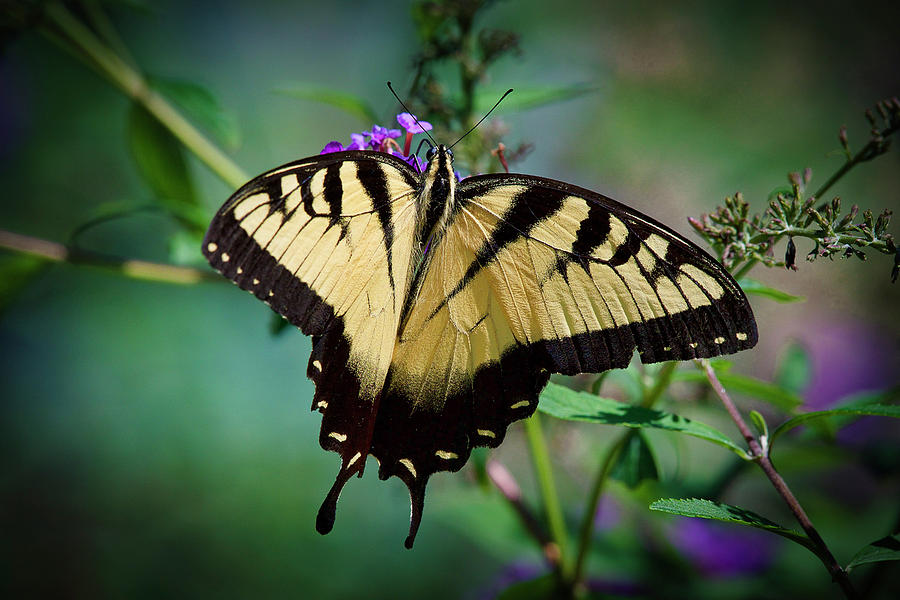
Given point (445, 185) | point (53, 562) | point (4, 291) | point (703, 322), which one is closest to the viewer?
point (703, 322)

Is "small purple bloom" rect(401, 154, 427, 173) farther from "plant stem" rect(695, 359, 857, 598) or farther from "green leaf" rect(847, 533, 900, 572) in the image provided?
"green leaf" rect(847, 533, 900, 572)

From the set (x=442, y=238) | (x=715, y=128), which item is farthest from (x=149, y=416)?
(x=715, y=128)

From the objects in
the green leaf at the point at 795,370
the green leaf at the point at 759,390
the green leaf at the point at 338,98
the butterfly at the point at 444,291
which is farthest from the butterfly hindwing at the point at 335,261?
the green leaf at the point at 795,370

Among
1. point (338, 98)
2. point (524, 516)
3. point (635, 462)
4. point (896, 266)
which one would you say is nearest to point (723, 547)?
point (524, 516)

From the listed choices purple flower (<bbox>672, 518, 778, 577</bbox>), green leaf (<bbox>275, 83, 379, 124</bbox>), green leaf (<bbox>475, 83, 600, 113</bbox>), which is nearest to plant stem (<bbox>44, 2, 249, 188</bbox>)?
green leaf (<bbox>275, 83, 379, 124</bbox>)

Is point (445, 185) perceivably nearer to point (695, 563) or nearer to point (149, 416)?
point (695, 563)

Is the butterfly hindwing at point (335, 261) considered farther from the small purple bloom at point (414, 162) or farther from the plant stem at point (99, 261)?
the plant stem at point (99, 261)
